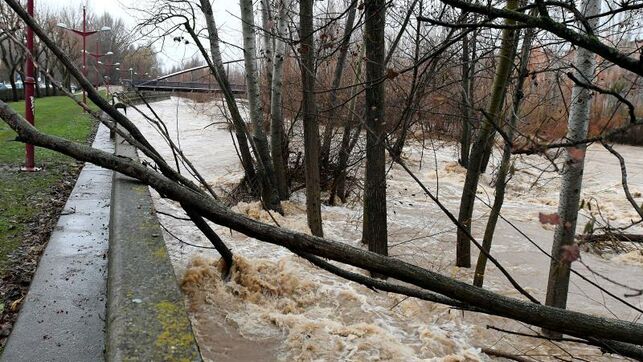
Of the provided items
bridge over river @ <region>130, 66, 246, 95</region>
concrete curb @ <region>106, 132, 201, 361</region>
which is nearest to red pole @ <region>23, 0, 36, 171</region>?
bridge over river @ <region>130, 66, 246, 95</region>

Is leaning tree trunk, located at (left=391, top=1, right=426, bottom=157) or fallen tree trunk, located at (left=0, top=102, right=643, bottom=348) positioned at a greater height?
leaning tree trunk, located at (left=391, top=1, right=426, bottom=157)

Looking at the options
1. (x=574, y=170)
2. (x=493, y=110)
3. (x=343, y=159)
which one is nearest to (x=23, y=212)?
(x=343, y=159)

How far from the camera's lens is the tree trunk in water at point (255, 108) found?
26.1 feet

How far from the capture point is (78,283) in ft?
13.9

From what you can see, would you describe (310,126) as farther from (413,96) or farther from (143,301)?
(143,301)

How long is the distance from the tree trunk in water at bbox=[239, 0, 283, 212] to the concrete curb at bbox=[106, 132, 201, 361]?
4.12 m

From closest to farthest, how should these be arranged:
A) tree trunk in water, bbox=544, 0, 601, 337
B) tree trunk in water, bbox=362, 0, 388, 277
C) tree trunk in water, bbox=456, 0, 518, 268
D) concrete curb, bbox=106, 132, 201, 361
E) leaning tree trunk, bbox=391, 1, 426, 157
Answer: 1. concrete curb, bbox=106, 132, 201, 361
2. leaning tree trunk, bbox=391, 1, 426, 157
3. tree trunk in water, bbox=544, 0, 601, 337
4. tree trunk in water, bbox=456, 0, 518, 268
5. tree trunk in water, bbox=362, 0, 388, 277

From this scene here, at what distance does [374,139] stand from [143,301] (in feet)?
10.3

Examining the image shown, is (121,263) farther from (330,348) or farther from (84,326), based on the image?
(330,348)

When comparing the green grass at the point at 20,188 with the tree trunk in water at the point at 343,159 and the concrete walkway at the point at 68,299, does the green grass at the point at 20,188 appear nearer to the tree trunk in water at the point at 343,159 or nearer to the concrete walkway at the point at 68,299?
the concrete walkway at the point at 68,299

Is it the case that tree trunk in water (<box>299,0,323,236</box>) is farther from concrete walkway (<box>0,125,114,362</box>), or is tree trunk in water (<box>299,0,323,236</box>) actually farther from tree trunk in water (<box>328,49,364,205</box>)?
concrete walkway (<box>0,125,114,362</box>)

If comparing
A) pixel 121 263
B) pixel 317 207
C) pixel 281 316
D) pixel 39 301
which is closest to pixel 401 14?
pixel 317 207

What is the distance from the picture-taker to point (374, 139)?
5332 millimetres

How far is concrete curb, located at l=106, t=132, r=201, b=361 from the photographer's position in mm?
2389
